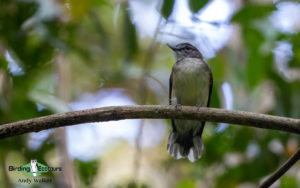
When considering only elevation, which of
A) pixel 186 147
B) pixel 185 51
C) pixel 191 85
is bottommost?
pixel 186 147

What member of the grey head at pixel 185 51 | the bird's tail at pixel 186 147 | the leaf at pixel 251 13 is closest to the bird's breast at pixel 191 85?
the bird's tail at pixel 186 147

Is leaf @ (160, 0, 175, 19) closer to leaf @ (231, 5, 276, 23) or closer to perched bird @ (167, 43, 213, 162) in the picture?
perched bird @ (167, 43, 213, 162)

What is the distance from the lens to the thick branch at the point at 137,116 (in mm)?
3004

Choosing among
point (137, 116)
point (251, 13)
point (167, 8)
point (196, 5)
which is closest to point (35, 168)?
point (137, 116)

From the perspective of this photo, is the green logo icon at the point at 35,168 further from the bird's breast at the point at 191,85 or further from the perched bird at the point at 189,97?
the bird's breast at the point at 191,85

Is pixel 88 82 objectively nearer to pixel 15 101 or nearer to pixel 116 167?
pixel 116 167

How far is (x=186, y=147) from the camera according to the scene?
16.5ft

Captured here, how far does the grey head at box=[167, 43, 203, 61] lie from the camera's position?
558 cm

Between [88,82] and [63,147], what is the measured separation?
11.1 feet

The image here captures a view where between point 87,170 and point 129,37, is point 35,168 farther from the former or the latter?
point 129,37

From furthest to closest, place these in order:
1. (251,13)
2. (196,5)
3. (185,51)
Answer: (185,51) < (251,13) < (196,5)

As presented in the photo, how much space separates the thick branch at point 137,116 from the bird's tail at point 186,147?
5.39 ft

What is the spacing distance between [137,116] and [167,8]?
1.32 m

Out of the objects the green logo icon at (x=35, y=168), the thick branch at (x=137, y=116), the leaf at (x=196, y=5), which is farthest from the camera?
the green logo icon at (x=35, y=168)
